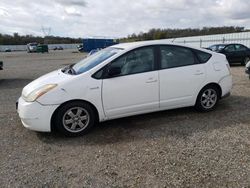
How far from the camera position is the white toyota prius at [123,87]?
4383 mm

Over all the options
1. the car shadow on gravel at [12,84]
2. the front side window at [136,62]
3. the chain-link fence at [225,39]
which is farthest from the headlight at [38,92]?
the chain-link fence at [225,39]

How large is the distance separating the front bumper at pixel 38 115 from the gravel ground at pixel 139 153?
0.82 feet

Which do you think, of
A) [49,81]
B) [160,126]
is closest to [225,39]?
[160,126]

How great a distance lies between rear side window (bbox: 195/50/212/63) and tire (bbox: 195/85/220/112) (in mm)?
559

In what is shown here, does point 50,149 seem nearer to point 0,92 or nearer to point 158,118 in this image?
point 158,118

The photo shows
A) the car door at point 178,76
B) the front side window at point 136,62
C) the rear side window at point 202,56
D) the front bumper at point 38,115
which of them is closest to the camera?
the front bumper at point 38,115

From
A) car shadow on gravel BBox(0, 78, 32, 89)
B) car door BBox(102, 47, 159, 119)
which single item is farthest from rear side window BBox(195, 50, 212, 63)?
car shadow on gravel BBox(0, 78, 32, 89)

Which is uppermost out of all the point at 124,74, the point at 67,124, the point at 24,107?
the point at 124,74

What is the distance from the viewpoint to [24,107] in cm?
439

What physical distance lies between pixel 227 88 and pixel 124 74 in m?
2.42

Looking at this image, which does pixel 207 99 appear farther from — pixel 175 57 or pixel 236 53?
pixel 236 53

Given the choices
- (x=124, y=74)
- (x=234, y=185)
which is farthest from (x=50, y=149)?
(x=234, y=185)

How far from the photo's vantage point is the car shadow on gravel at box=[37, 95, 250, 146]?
Answer: 4402 millimetres

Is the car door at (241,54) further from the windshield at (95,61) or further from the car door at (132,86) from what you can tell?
the windshield at (95,61)
